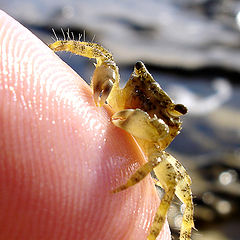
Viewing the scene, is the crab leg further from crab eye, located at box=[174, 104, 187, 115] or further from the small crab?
crab eye, located at box=[174, 104, 187, 115]

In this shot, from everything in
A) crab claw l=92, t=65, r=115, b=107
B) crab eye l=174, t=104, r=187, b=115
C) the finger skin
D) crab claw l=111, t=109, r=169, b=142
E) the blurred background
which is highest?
the blurred background

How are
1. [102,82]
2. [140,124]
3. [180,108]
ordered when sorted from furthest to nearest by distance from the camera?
1. [180,108]
2. [102,82]
3. [140,124]

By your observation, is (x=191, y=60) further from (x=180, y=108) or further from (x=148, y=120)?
(x=148, y=120)

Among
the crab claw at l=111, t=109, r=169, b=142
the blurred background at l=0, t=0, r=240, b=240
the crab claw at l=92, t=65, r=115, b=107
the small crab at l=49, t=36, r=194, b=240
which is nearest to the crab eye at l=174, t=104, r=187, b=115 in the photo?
the small crab at l=49, t=36, r=194, b=240

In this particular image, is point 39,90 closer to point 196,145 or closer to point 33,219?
point 33,219

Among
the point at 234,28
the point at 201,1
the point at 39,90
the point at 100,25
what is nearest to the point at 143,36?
the point at 100,25

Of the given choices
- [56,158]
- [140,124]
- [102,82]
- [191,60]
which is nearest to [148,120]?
[140,124]
